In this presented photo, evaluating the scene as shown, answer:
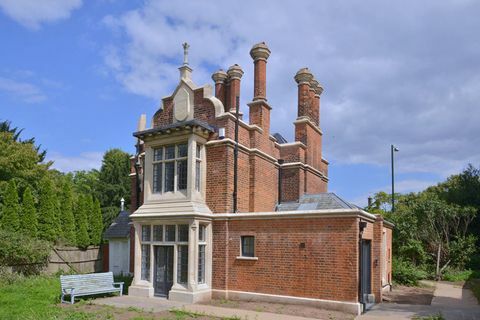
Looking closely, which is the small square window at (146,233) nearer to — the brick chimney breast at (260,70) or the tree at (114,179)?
the brick chimney breast at (260,70)

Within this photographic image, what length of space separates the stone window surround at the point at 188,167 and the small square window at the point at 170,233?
3.26 feet

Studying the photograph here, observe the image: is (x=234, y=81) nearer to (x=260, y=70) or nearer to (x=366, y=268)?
(x=260, y=70)

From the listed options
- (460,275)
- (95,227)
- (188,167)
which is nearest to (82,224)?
(95,227)

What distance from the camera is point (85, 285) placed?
48.1 feet

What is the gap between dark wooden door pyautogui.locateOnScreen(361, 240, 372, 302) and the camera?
532 inches

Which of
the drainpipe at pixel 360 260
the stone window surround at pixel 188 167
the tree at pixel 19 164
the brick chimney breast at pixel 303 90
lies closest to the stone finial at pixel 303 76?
the brick chimney breast at pixel 303 90

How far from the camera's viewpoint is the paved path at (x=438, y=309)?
12.0 meters

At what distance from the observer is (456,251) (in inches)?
924

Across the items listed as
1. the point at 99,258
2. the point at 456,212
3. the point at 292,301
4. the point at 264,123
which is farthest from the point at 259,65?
the point at 99,258

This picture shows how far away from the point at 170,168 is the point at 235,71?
5892 millimetres

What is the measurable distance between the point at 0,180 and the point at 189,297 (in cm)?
2074

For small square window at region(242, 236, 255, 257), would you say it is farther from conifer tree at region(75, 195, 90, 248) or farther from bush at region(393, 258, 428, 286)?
conifer tree at region(75, 195, 90, 248)

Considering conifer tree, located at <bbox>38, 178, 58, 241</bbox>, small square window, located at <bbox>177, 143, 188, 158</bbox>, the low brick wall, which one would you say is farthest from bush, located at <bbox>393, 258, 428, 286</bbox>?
conifer tree, located at <bbox>38, 178, 58, 241</bbox>

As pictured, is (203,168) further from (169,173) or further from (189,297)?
(189,297)
